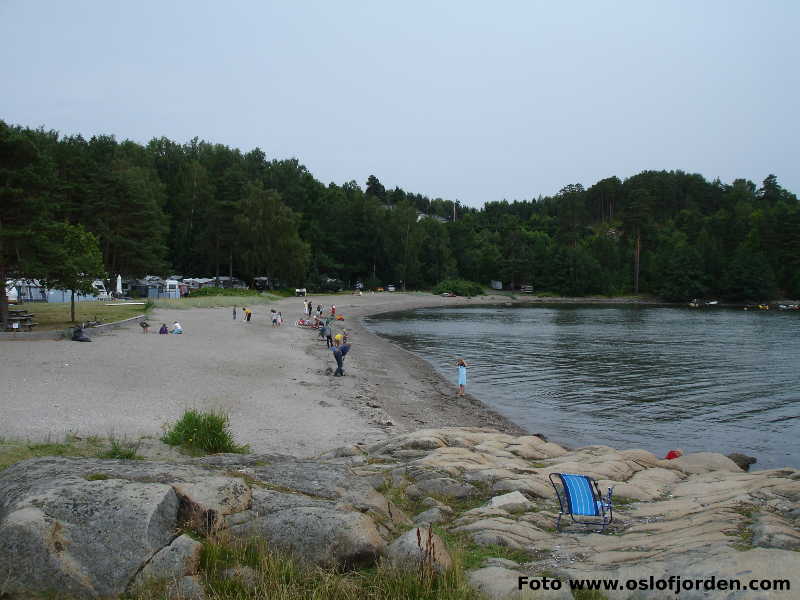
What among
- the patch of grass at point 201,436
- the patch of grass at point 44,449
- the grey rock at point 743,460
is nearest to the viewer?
the patch of grass at point 44,449

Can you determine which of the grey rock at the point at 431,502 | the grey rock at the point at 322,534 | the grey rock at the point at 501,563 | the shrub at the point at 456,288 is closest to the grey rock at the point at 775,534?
the grey rock at the point at 501,563

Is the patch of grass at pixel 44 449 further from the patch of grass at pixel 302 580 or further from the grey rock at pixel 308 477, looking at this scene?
the patch of grass at pixel 302 580

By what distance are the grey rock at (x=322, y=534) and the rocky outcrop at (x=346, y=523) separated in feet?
0.04

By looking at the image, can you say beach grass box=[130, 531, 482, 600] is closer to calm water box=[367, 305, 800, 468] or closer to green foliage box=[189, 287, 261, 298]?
calm water box=[367, 305, 800, 468]

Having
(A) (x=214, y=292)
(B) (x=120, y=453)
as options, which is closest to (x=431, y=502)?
(B) (x=120, y=453)

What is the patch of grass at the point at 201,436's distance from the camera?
985cm

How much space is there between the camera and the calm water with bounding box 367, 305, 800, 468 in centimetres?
1653

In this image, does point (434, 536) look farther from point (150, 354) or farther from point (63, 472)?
point (150, 354)

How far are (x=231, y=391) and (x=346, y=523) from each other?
1243 centimetres

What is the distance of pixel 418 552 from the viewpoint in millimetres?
5004

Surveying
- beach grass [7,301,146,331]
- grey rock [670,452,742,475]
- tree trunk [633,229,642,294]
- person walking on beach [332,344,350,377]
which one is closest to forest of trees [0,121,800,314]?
tree trunk [633,229,642,294]

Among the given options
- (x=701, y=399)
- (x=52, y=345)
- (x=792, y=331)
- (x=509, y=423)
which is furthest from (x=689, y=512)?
(x=792, y=331)

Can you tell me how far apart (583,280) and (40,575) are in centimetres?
11137

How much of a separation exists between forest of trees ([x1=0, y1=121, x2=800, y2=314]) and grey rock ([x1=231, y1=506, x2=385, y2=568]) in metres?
50.8
